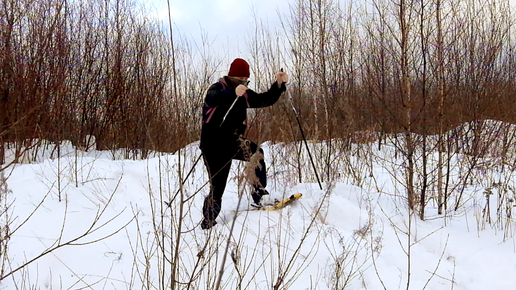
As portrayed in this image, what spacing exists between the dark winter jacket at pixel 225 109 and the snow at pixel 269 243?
42cm

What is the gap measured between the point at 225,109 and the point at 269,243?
48.1 inches

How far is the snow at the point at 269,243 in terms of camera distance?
2297mm

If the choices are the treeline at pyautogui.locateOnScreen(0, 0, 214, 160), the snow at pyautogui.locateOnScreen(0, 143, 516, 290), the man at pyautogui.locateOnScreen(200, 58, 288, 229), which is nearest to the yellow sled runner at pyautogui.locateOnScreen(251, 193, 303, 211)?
the snow at pyautogui.locateOnScreen(0, 143, 516, 290)

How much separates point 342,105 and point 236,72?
14.5 ft

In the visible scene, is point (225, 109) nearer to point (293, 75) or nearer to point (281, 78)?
point (281, 78)

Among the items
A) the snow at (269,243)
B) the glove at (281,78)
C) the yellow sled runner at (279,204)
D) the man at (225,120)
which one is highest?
the glove at (281,78)

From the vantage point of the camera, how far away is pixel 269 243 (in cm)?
286

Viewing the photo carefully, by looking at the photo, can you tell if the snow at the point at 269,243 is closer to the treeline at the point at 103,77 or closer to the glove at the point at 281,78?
the glove at the point at 281,78

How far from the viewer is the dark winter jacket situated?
109 inches

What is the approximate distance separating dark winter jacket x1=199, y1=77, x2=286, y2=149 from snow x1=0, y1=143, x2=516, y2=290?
1.37ft

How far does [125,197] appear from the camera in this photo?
150 inches

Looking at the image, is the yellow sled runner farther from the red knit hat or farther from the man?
the red knit hat

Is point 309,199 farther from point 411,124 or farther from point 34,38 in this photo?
point 34,38

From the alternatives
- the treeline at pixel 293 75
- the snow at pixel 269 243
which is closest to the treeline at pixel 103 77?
the treeline at pixel 293 75
